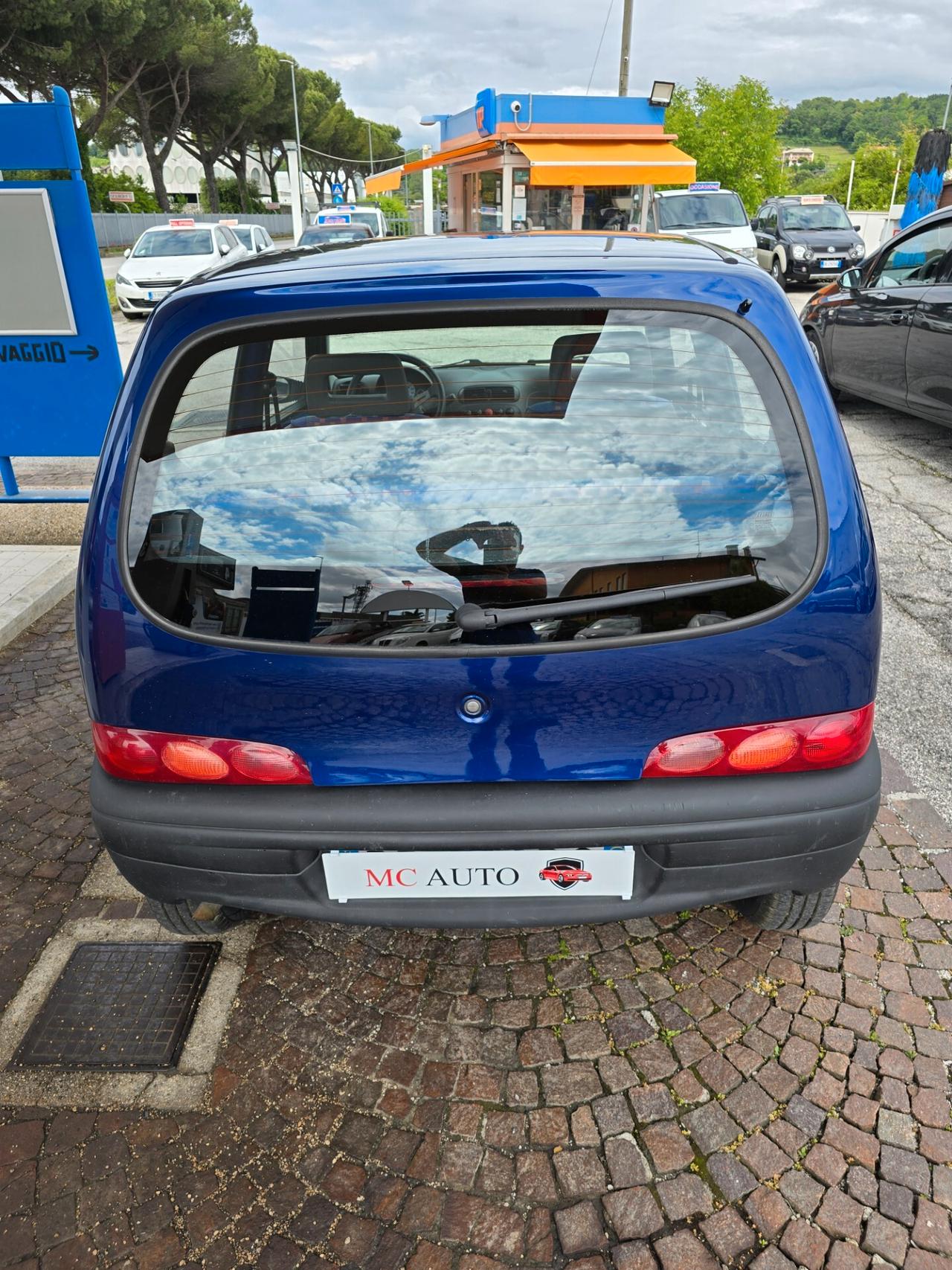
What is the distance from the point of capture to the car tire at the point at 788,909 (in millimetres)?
2348

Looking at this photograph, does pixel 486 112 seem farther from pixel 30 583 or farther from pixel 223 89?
pixel 223 89

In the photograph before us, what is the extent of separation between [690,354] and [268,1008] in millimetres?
1883

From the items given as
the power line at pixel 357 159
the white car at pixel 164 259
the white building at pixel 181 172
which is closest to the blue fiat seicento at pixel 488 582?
the white car at pixel 164 259


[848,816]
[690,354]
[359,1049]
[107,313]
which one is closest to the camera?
[690,354]

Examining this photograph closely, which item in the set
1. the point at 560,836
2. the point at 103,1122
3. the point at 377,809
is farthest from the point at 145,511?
the point at 103,1122

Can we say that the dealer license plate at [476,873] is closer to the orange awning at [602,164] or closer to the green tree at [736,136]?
the orange awning at [602,164]

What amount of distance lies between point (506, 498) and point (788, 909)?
138 cm

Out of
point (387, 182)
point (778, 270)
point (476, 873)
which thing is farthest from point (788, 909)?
point (387, 182)

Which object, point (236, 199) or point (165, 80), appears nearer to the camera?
point (165, 80)

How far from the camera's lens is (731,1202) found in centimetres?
186

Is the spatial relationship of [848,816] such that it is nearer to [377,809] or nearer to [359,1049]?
[377,809]

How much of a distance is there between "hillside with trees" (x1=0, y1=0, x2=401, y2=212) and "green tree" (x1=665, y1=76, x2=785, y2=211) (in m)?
20.5

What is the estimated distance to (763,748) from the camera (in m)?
1.93

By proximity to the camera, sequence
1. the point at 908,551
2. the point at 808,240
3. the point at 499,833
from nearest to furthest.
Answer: the point at 499,833, the point at 908,551, the point at 808,240
